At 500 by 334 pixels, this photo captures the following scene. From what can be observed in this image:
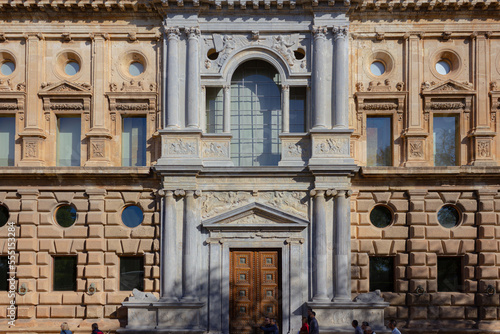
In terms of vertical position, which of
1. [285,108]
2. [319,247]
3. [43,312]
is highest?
[285,108]

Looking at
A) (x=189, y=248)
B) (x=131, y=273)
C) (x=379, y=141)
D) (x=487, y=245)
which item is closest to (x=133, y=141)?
(x=189, y=248)

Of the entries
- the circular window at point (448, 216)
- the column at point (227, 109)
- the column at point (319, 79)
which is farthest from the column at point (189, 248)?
the circular window at point (448, 216)

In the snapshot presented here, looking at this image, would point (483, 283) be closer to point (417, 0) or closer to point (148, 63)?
point (417, 0)

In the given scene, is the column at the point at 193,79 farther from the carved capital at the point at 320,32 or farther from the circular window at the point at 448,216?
the circular window at the point at 448,216

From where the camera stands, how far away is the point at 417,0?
2205cm

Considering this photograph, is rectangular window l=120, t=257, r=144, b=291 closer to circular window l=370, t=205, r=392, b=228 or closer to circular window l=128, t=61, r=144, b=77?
circular window l=128, t=61, r=144, b=77

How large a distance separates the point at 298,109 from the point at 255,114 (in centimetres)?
164

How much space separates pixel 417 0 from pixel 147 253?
13540 mm

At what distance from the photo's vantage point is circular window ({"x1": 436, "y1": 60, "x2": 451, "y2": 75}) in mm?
22656

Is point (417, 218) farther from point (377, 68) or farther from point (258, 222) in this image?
point (377, 68)

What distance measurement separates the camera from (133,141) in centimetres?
2267

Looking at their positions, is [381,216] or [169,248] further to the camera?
[381,216]

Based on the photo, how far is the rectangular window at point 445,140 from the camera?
2234 centimetres

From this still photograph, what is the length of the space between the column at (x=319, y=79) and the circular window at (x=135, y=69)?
659 centimetres
